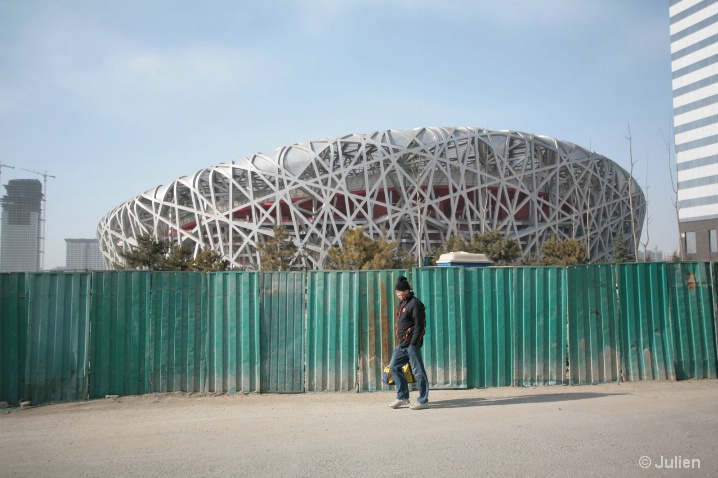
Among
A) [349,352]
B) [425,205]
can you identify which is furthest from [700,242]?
[349,352]

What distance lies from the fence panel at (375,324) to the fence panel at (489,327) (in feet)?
3.81

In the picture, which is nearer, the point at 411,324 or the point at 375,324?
the point at 411,324

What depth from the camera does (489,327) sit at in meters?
8.63

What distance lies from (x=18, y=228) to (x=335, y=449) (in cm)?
18155

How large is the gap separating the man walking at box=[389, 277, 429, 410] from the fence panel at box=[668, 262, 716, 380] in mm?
4455

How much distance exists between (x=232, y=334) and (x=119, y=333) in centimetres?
163

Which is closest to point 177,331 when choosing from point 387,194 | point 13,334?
point 13,334

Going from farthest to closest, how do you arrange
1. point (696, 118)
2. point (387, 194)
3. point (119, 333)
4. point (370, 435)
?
1. point (696, 118)
2. point (387, 194)
3. point (119, 333)
4. point (370, 435)

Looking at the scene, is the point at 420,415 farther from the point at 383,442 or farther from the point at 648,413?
the point at 648,413

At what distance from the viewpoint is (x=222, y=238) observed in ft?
149

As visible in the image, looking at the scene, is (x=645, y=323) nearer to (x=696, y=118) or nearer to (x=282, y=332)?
(x=282, y=332)

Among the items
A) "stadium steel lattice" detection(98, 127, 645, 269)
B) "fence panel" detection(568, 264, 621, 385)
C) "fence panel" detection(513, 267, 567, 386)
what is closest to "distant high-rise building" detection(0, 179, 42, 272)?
"stadium steel lattice" detection(98, 127, 645, 269)

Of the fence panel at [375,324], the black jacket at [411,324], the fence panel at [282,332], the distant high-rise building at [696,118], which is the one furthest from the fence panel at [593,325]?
the distant high-rise building at [696,118]

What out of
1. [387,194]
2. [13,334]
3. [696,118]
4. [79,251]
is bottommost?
[13,334]
